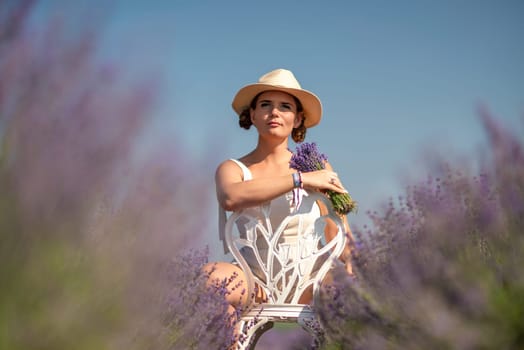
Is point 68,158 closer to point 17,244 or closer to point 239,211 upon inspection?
point 17,244

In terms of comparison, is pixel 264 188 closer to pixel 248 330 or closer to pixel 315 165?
pixel 315 165

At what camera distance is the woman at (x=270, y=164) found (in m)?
2.71

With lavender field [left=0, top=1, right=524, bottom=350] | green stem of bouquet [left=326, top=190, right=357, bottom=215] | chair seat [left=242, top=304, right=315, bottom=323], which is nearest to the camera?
Result: lavender field [left=0, top=1, right=524, bottom=350]

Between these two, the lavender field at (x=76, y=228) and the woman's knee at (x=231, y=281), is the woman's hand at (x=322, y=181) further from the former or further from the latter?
the lavender field at (x=76, y=228)

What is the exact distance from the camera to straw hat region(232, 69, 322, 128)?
3254 mm

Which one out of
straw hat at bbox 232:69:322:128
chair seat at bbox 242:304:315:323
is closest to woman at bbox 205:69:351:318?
straw hat at bbox 232:69:322:128

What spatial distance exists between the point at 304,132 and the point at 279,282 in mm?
1160

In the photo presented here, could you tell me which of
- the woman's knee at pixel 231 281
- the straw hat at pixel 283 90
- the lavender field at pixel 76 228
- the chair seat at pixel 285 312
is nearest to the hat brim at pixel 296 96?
the straw hat at pixel 283 90

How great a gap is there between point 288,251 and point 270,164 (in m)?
0.67

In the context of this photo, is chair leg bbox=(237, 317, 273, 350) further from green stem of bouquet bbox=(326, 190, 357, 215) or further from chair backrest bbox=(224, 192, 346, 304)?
green stem of bouquet bbox=(326, 190, 357, 215)

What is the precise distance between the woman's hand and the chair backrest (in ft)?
0.21

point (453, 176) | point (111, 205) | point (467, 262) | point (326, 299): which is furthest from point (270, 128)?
point (111, 205)

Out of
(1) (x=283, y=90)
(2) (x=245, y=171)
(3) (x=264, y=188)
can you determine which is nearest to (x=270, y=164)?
(2) (x=245, y=171)

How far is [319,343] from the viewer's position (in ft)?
8.33
